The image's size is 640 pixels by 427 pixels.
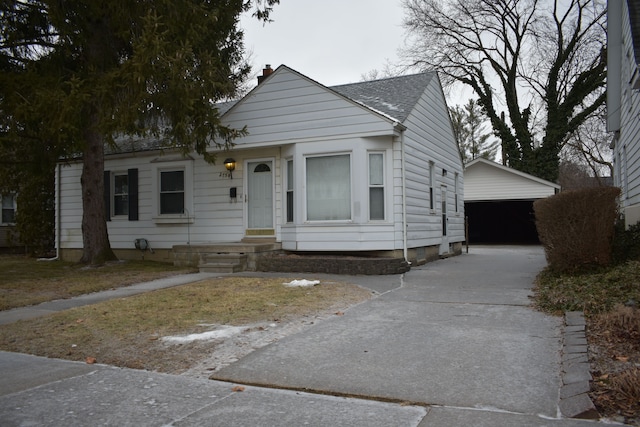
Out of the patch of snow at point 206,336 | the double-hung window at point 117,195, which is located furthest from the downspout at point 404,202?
the double-hung window at point 117,195

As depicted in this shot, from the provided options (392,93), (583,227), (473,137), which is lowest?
(583,227)

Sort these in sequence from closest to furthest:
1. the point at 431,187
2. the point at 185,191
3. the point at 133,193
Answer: the point at 185,191 < the point at 431,187 < the point at 133,193

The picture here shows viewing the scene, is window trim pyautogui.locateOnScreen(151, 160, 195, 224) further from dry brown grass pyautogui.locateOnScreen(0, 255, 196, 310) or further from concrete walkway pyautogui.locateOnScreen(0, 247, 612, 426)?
concrete walkway pyautogui.locateOnScreen(0, 247, 612, 426)

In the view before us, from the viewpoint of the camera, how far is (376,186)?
11727 mm

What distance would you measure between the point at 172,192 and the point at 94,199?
2.22m

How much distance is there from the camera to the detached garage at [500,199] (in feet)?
87.7

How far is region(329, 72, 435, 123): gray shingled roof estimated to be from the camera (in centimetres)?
1260

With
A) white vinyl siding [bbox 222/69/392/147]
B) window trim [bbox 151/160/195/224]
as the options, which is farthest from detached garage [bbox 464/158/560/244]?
window trim [bbox 151/160/195/224]

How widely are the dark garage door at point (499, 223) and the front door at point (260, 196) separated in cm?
1983

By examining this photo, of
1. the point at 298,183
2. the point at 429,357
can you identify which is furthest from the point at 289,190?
the point at 429,357

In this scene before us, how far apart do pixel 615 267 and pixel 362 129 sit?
19.0 feet

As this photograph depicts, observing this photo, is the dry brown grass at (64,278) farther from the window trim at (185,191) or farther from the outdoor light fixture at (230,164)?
the outdoor light fixture at (230,164)

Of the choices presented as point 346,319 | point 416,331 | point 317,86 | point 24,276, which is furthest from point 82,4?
point 416,331

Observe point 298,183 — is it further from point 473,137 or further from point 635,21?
point 473,137
